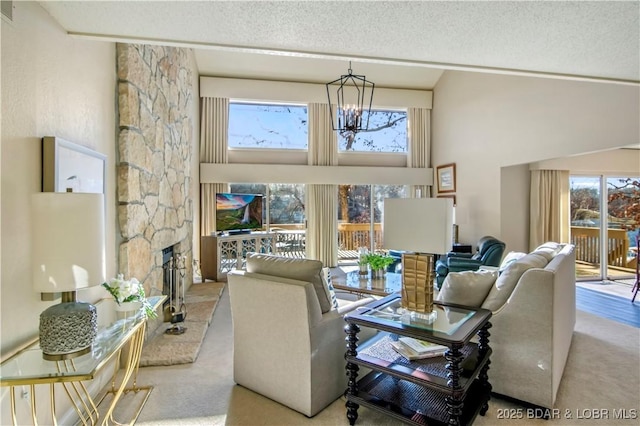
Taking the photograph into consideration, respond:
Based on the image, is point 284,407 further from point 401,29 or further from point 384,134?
point 384,134

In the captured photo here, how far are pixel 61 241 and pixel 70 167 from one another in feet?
2.51

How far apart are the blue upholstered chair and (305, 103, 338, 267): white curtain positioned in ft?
8.36

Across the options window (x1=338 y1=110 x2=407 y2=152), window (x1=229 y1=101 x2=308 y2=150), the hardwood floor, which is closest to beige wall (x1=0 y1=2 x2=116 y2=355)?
window (x1=229 y1=101 x2=308 y2=150)

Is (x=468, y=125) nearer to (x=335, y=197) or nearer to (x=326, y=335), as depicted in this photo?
(x=335, y=197)

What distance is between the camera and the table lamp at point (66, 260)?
1.35 metres

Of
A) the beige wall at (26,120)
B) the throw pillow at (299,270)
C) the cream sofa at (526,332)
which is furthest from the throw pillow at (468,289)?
the beige wall at (26,120)

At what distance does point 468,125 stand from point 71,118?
21.0ft

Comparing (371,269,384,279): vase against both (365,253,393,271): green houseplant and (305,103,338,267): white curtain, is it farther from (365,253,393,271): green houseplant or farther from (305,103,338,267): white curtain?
(305,103,338,267): white curtain

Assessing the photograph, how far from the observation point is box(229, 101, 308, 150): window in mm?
6961

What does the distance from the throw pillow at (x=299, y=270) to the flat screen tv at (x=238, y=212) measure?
12.8ft

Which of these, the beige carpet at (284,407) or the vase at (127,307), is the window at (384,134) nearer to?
the beige carpet at (284,407)

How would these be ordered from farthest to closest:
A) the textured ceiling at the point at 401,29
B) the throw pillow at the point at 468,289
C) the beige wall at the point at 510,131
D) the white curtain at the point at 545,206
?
the white curtain at the point at 545,206 → the beige wall at the point at 510,131 → the throw pillow at the point at 468,289 → the textured ceiling at the point at 401,29


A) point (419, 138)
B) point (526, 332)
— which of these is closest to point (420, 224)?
point (526, 332)

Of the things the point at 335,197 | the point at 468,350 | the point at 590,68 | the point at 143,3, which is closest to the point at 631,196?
the point at 590,68
